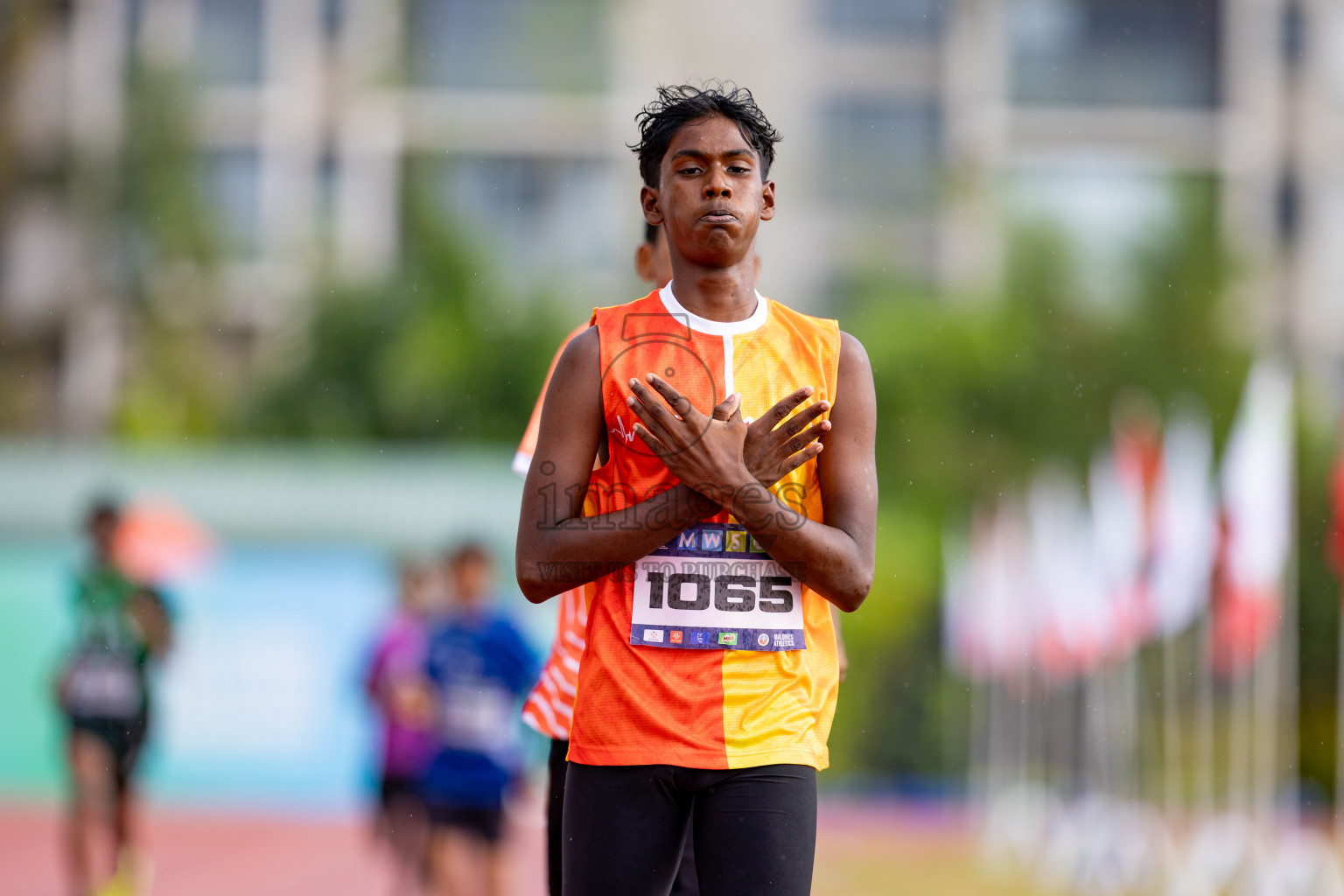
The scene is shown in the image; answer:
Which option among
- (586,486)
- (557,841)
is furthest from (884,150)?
(586,486)

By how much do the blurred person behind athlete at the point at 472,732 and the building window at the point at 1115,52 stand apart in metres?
33.5

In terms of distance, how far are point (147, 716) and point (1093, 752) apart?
525 inches

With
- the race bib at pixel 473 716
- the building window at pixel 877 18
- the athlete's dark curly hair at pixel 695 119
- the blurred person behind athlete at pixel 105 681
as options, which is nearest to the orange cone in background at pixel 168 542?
the blurred person behind athlete at pixel 105 681

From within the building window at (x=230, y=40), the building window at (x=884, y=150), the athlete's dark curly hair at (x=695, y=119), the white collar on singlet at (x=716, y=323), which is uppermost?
the building window at (x=230, y=40)

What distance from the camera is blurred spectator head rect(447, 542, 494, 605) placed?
7.59 metres

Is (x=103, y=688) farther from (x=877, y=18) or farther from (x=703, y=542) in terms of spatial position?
(x=877, y=18)

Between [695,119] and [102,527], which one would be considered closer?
[695,119]

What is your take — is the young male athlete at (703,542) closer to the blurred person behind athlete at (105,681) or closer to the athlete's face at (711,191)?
the athlete's face at (711,191)

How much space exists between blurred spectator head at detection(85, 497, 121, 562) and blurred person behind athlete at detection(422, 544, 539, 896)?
80.3 inches

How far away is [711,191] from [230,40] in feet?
122

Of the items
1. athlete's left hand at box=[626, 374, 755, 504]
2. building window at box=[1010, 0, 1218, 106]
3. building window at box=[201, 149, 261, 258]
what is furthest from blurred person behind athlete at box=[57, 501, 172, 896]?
building window at box=[1010, 0, 1218, 106]

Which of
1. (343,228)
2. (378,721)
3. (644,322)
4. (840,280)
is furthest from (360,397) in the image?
(644,322)

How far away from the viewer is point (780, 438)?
262cm

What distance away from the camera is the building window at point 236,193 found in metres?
35.4
